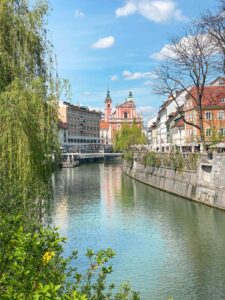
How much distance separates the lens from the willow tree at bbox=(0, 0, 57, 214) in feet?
37.0

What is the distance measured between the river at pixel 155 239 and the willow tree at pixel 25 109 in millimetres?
2364

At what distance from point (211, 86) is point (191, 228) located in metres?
41.2

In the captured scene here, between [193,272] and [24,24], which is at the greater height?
[24,24]

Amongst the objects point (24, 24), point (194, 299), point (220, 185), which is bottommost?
point (194, 299)

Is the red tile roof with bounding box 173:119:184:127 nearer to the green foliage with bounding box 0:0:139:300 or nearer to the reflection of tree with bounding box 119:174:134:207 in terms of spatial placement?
the reflection of tree with bounding box 119:174:134:207

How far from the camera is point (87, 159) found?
118m

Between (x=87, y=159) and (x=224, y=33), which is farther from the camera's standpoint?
(x=87, y=159)

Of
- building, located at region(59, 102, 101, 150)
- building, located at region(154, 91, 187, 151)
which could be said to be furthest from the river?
building, located at region(59, 102, 101, 150)

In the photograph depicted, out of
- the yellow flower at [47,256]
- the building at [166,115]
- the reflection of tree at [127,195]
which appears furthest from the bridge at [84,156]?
the yellow flower at [47,256]

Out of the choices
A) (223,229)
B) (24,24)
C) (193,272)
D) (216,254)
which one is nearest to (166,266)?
(193,272)

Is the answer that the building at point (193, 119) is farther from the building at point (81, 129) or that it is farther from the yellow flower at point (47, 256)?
the building at point (81, 129)

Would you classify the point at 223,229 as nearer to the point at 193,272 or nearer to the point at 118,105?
the point at 193,272

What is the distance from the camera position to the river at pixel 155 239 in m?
15.1

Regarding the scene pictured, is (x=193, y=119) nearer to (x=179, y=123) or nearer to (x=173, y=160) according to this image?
(x=179, y=123)
